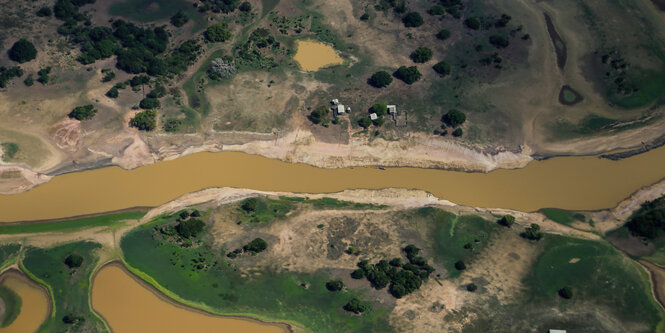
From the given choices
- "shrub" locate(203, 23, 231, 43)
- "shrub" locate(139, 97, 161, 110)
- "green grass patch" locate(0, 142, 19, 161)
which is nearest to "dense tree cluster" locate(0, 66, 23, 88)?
"green grass patch" locate(0, 142, 19, 161)

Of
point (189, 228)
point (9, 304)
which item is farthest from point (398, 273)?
point (9, 304)

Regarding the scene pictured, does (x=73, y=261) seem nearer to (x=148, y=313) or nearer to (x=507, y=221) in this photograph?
(x=148, y=313)

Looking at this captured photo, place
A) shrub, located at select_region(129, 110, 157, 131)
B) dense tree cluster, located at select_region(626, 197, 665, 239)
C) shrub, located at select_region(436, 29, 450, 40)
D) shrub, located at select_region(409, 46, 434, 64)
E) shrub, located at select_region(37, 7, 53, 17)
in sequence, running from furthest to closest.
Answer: shrub, located at select_region(37, 7, 53, 17)
shrub, located at select_region(436, 29, 450, 40)
shrub, located at select_region(409, 46, 434, 64)
shrub, located at select_region(129, 110, 157, 131)
dense tree cluster, located at select_region(626, 197, 665, 239)

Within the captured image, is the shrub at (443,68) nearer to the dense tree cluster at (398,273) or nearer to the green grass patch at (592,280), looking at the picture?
the green grass patch at (592,280)

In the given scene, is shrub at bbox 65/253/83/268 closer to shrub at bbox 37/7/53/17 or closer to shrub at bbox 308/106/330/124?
shrub at bbox 308/106/330/124

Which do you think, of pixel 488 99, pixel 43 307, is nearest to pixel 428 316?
pixel 488 99

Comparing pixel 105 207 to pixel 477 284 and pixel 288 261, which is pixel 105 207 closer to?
pixel 288 261
